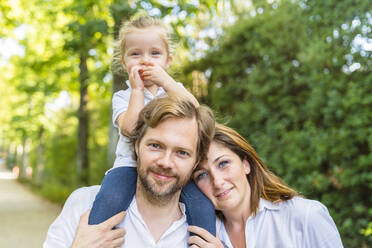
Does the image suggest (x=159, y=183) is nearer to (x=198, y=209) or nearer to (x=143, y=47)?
(x=198, y=209)

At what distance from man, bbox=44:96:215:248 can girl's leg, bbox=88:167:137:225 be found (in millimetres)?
44

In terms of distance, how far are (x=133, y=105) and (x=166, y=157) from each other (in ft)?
1.65

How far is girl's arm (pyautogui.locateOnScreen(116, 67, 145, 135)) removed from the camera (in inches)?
105

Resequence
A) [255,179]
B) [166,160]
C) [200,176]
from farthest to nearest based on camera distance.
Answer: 1. [255,179]
2. [200,176]
3. [166,160]

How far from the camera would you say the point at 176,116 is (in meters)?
2.52

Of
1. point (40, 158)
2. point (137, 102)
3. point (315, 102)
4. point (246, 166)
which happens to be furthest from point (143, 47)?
point (40, 158)

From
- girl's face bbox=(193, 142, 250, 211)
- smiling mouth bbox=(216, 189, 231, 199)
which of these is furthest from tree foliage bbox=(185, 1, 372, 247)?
smiling mouth bbox=(216, 189, 231, 199)

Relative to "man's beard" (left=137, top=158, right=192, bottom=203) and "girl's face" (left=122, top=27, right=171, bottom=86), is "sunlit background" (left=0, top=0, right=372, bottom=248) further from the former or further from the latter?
"man's beard" (left=137, top=158, right=192, bottom=203)

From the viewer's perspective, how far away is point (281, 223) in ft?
9.04

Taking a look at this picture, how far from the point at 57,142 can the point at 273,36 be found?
13.8 metres

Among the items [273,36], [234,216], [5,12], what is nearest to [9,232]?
[5,12]

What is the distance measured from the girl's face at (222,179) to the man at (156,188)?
127mm

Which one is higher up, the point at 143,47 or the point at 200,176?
the point at 143,47

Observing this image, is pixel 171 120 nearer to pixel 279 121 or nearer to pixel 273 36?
pixel 279 121
